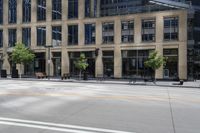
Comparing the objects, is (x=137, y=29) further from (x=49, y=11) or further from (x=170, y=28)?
(x=49, y=11)

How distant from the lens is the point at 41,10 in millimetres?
57750

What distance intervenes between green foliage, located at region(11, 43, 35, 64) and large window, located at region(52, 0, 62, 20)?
7.68 metres

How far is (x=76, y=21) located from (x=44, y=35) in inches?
276

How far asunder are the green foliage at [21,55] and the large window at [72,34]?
744 cm

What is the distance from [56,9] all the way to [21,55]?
10481 millimetres

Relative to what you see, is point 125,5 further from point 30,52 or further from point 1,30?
point 1,30

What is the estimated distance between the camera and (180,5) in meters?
46.3

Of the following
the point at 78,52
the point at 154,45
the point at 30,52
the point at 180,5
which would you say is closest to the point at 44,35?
the point at 30,52

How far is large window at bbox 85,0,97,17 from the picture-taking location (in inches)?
2108

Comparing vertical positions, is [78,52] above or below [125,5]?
below

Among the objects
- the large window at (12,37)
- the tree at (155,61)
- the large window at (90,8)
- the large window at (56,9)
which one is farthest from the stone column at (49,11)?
the tree at (155,61)

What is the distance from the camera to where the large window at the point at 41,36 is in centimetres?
5706

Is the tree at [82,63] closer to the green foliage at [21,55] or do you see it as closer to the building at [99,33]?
the building at [99,33]

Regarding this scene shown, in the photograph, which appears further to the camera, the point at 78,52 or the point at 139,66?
the point at 78,52
